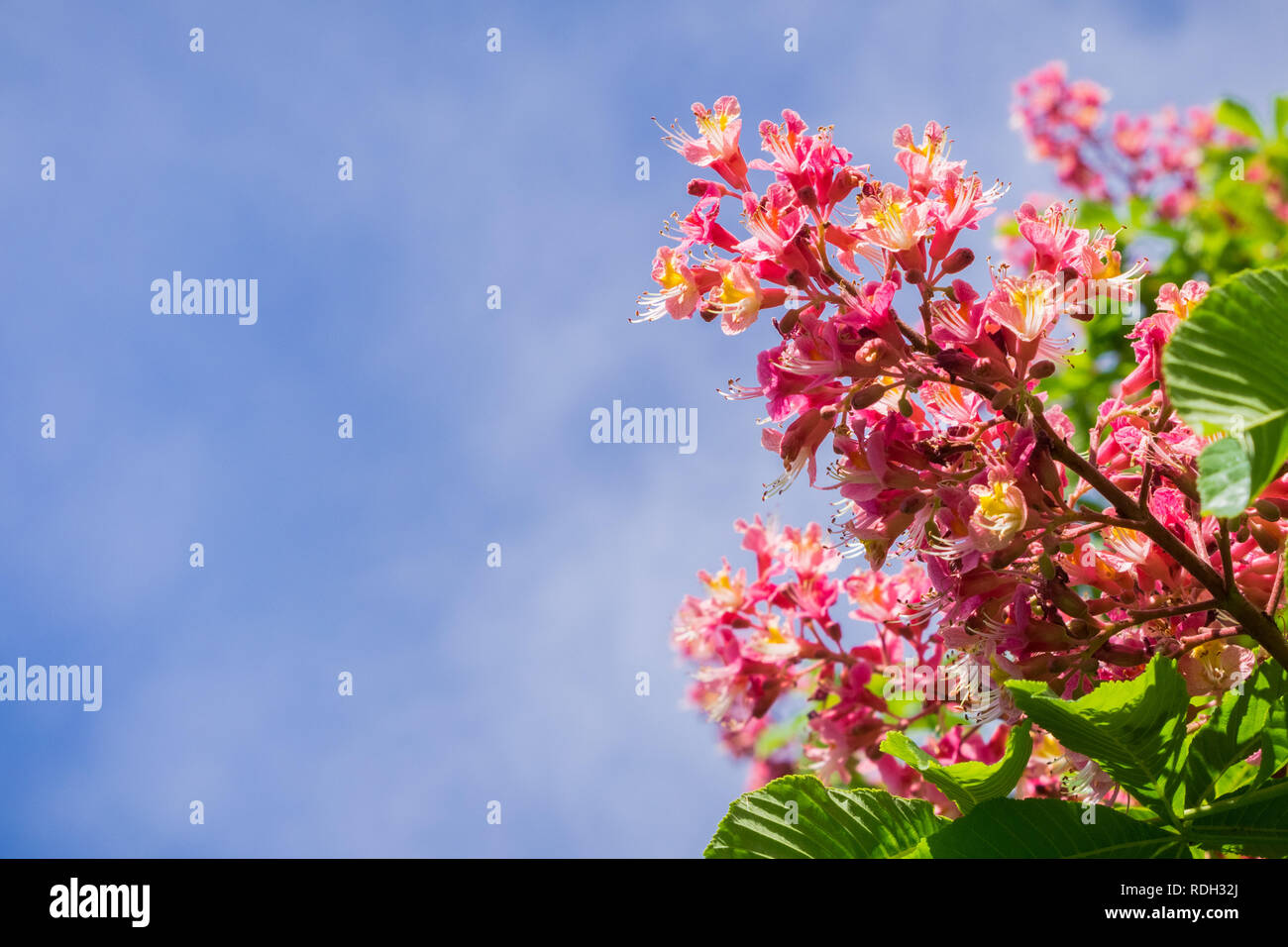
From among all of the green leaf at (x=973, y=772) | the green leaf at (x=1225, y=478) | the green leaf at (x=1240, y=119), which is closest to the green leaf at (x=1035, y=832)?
the green leaf at (x=973, y=772)

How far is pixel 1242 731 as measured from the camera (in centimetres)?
162

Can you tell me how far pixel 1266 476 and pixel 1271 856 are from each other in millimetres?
807

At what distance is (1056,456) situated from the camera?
1.71m

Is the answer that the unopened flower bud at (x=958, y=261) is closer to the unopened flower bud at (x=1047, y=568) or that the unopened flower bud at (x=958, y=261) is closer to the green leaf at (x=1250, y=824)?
the unopened flower bud at (x=1047, y=568)

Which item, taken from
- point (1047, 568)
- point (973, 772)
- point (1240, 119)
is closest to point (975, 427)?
point (1047, 568)

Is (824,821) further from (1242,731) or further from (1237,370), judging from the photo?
(1237,370)

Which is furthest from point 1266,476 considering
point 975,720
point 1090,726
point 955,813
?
point 955,813

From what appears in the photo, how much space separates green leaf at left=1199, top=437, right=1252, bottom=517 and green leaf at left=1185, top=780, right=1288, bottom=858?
651 mm

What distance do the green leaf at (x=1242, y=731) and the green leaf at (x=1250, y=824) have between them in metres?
0.03

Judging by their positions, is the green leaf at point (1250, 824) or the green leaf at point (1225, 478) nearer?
the green leaf at point (1225, 478)

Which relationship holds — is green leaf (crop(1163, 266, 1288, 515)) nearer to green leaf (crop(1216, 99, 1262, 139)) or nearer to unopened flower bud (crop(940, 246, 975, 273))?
unopened flower bud (crop(940, 246, 975, 273))

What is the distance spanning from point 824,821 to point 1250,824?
2.14 ft

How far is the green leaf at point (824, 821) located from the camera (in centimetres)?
190

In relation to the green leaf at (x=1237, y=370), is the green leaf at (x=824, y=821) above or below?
below
